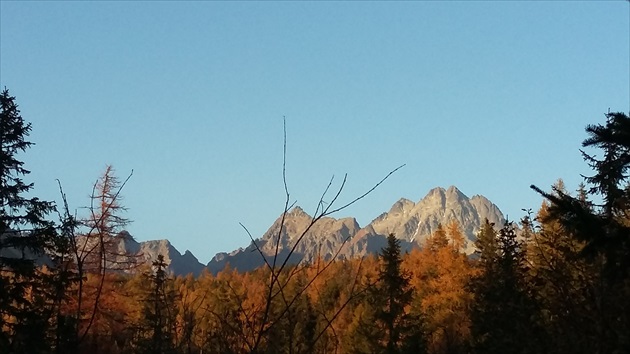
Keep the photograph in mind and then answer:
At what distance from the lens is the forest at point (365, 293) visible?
3.81 meters

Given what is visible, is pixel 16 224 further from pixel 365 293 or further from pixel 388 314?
pixel 388 314

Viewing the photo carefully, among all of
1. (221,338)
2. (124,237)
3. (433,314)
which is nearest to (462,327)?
(433,314)

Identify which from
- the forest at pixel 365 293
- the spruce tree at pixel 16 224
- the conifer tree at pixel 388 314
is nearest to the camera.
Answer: the forest at pixel 365 293

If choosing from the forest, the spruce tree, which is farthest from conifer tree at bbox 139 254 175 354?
the spruce tree

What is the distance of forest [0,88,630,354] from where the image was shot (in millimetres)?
3811

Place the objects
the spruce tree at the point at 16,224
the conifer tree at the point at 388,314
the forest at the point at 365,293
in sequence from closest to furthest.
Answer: the forest at the point at 365,293
the spruce tree at the point at 16,224
the conifer tree at the point at 388,314

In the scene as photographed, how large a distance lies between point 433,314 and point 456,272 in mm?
2818

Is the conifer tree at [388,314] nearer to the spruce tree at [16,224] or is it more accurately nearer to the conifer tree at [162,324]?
the spruce tree at [16,224]

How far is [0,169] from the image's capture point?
18391 millimetres

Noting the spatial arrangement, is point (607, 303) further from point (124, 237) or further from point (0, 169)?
point (124, 237)

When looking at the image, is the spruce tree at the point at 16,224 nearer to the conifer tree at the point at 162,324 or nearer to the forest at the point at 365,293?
the forest at the point at 365,293

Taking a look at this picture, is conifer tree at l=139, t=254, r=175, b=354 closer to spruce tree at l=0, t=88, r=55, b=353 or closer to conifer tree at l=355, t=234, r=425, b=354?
spruce tree at l=0, t=88, r=55, b=353

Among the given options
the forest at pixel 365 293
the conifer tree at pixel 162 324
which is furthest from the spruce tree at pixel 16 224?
the conifer tree at pixel 162 324

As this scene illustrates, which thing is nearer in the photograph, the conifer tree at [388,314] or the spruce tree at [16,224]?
the spruce tree at [16,224]
